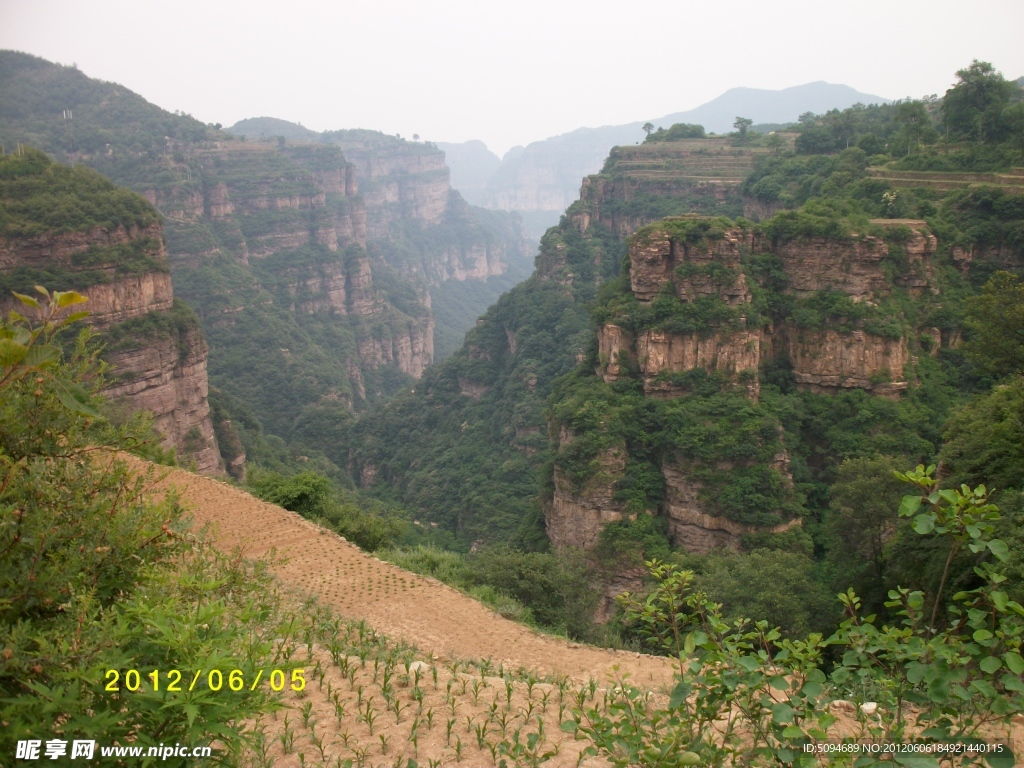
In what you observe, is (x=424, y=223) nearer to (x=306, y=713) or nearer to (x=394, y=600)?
(x=394, y=600)

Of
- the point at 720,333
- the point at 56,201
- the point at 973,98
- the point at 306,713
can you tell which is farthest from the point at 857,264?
the point at 56,201

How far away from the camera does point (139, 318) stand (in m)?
39.2

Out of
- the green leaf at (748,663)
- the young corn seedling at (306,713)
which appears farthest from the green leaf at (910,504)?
the young corn seedling at (306,713)

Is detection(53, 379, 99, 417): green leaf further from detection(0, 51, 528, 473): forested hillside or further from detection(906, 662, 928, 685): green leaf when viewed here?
detection(0, 51, 528, 473): forested hillside

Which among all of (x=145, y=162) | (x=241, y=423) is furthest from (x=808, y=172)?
(x=145, y=162)

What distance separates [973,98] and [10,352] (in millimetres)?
48322

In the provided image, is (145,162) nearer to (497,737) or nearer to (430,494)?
(430,494)

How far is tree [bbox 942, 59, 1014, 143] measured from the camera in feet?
131

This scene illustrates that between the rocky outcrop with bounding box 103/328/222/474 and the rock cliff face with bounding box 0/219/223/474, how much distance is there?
5cm

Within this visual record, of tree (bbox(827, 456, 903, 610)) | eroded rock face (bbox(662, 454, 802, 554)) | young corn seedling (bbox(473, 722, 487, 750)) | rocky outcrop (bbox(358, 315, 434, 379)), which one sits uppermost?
young corn seedling (bbox(473, 722, 487, 750))

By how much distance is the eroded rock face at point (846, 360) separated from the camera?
29.8 metres

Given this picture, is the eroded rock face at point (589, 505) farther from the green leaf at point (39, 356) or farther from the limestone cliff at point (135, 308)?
the green leaf at point (39, 356)

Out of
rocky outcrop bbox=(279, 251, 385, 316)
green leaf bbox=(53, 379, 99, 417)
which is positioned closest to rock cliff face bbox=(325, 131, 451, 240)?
rocky outcrop bbox=(279, 251, 385, 316)

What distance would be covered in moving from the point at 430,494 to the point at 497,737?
3999 centimetres
